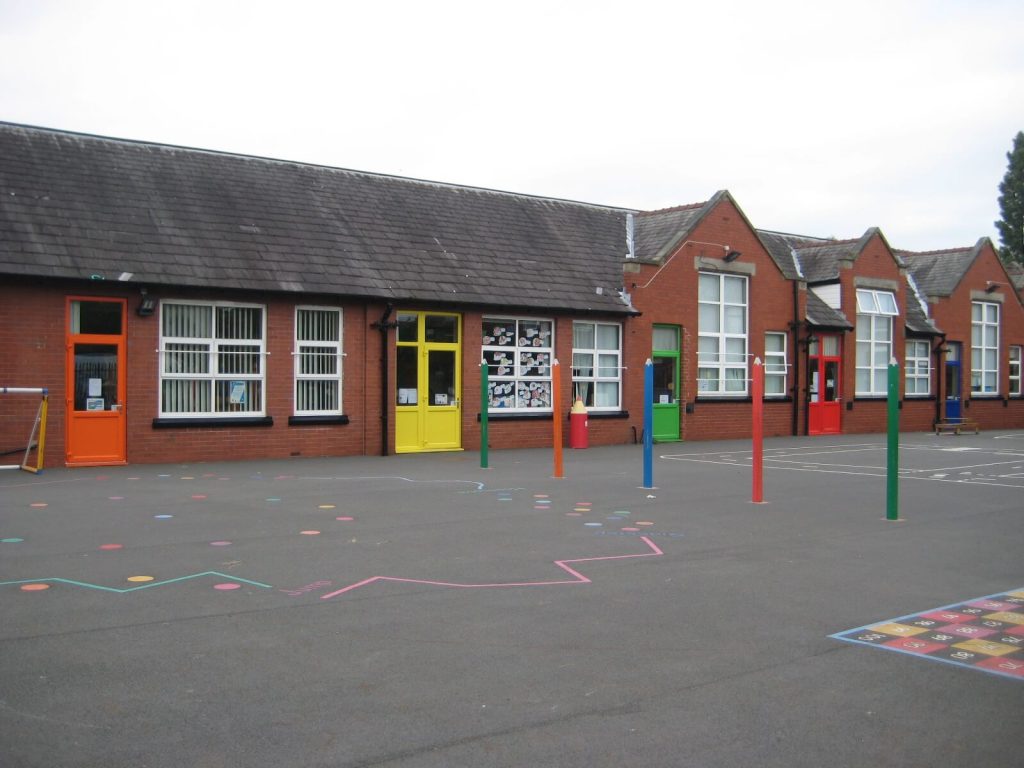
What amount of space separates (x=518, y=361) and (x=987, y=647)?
1637cm

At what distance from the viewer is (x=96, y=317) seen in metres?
17.1

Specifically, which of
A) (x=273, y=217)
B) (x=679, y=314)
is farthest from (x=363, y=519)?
(x=679, y=314)

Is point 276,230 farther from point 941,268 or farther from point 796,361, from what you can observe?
point 941,268

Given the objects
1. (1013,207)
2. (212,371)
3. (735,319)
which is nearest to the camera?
(212,371)

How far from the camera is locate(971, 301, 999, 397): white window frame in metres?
34.1

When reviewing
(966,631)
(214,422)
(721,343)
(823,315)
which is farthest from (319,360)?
(823,315)

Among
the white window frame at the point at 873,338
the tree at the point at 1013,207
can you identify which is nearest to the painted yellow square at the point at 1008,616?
the white window frame at the point at 873,338

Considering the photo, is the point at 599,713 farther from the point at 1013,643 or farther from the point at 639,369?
the point at 639,369

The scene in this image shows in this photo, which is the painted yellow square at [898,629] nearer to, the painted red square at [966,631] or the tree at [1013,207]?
the painted red square at [966,631]

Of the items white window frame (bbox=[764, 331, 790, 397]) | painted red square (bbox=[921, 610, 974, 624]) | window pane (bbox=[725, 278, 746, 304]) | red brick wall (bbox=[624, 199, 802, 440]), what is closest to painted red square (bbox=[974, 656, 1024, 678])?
painted red square (bbox=[921, 610, 974, 624])

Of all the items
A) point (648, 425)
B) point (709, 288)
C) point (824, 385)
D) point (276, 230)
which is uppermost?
point (276, 230)

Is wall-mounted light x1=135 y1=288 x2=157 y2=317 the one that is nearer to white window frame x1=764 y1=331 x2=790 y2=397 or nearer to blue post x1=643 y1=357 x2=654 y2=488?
blue post x1=643 y1=357 x2=654 y2=488

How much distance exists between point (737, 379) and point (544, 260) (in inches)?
269

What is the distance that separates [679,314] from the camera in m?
24.8
